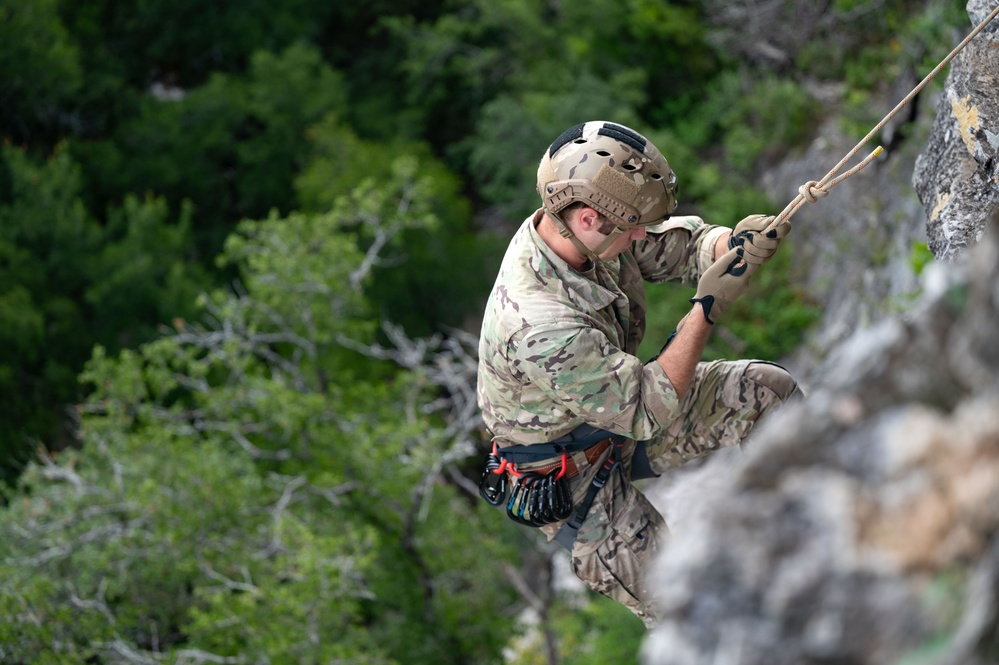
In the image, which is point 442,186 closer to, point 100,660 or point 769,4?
point 769,4

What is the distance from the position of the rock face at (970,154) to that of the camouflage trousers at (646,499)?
2.77ft

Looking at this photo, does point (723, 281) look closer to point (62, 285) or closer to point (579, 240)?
point (579, 240)

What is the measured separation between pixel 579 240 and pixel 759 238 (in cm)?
60

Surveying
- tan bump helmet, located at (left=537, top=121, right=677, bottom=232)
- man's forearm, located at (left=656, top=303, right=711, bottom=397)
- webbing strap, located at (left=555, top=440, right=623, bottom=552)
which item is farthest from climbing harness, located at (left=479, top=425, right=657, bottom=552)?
tan bump helmet, located at (left=537, top=121, right=677, bottom=232)

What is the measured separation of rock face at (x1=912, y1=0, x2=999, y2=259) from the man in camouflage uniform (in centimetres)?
75

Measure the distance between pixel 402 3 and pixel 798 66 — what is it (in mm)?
10197

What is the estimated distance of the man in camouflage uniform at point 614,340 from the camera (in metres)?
3.28

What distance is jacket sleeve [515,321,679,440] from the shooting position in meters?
3.24

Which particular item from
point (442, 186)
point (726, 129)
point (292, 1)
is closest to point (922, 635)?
point (726, 129)

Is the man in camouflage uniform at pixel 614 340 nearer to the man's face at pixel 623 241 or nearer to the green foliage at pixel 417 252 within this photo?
the man's face at pixel 623 241

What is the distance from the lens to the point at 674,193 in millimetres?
3443

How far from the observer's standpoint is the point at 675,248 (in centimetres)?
388

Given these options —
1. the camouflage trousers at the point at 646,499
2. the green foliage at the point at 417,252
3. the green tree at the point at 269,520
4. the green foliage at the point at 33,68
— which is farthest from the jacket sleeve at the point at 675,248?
the green foliage at the point at 33,68

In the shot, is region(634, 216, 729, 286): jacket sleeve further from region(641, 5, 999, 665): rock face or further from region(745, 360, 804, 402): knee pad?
region(641, 5, 999, 665): rock face
